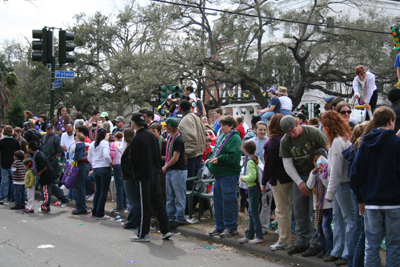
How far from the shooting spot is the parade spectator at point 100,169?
10.2m

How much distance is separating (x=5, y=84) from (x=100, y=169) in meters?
22.2

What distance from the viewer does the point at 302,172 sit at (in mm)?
6578

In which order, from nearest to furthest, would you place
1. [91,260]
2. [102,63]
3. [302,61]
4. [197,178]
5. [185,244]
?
[91,260]
[185,244]
[197,178]
[302,61]
[102,63]

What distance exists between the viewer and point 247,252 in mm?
7230

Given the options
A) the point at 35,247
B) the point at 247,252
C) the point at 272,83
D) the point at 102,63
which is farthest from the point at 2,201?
the point at 102,63

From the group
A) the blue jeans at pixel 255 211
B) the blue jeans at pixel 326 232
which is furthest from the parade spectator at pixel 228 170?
the blue jeans at pixel 326 232

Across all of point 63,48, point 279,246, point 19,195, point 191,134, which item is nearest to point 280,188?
point 279,246

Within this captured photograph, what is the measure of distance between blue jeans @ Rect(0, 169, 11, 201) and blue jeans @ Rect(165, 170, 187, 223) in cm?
632

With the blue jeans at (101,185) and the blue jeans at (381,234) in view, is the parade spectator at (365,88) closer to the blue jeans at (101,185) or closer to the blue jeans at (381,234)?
the blue jeans at (381,234)

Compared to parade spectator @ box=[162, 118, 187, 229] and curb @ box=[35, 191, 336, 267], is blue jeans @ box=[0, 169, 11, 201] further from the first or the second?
curb @ box=[35, 191, 336, 267]

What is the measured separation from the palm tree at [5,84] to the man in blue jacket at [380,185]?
2678 centimetres

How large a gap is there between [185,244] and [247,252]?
1219 mm

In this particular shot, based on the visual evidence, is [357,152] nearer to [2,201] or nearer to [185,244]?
[185,244]

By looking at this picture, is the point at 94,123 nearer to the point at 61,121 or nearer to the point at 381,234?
the point at 61,121
